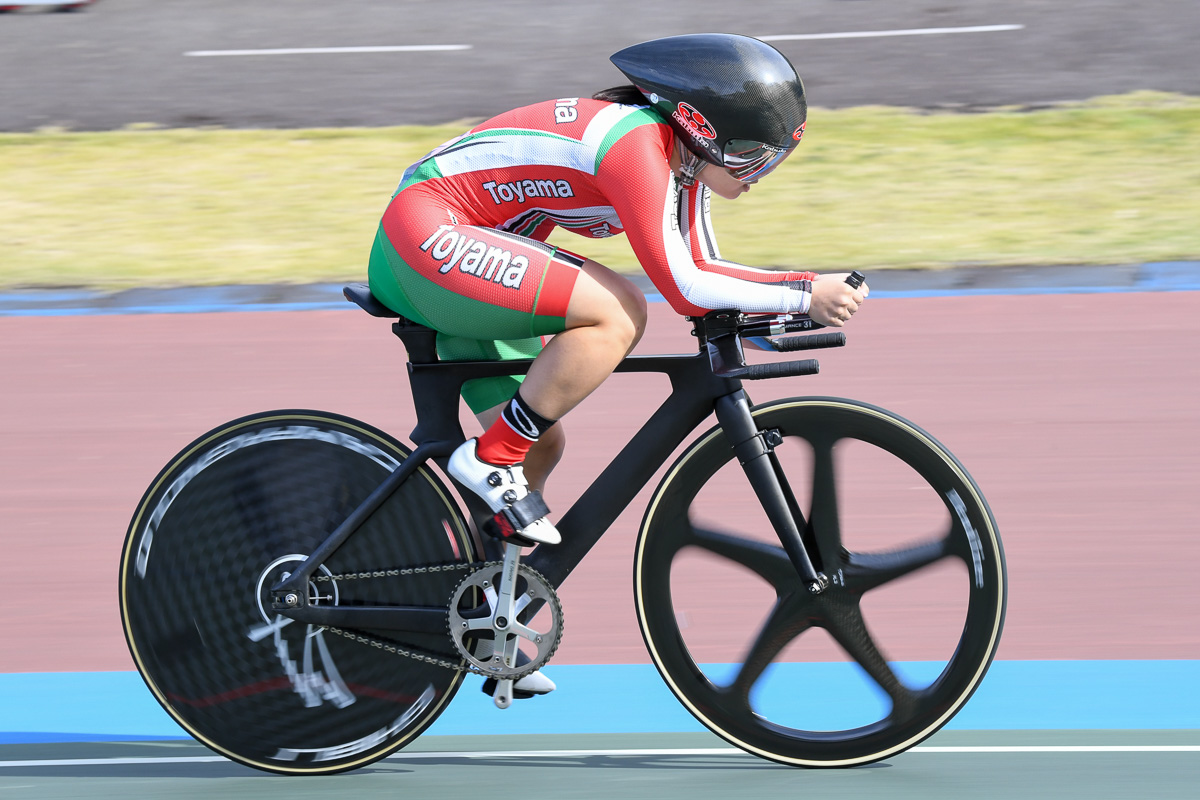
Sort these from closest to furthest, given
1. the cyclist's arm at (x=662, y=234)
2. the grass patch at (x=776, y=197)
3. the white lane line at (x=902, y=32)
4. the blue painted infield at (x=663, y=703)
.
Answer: the cyclist's arm at (x=662, y=234) → the blue painted infield at (x=663, y=703) → the grass patch at (x=776, y=197) → the white lane line at (x=902, y=32)

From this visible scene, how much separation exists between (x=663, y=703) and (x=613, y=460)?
2.80 ft

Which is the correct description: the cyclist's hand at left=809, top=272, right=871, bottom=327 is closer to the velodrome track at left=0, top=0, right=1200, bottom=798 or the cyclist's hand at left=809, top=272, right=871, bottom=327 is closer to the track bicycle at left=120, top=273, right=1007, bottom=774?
the track bicycle at left=120, top=273, right=1007, bottom=774

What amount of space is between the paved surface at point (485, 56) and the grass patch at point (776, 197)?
1.82 feet

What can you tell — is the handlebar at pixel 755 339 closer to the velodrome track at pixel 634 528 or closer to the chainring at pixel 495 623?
the chainring at pixel 495 623

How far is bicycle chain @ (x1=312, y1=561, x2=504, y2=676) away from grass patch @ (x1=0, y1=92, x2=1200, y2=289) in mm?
5296

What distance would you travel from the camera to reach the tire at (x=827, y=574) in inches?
128

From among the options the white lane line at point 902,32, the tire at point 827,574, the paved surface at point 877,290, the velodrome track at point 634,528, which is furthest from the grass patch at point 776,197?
the tire at point 827,574

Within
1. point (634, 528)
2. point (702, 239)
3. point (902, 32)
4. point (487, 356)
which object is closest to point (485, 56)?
point (902, 32)

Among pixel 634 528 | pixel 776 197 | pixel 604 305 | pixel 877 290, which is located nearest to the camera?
pixel 604 305

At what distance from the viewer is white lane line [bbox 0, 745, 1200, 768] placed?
140 inches

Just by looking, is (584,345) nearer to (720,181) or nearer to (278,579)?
(720,181)

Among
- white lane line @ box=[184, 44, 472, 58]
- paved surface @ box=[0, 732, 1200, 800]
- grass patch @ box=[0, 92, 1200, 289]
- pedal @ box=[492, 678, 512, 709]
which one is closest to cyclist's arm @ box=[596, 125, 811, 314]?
pedal @ box=[492, 678, 512, 709]

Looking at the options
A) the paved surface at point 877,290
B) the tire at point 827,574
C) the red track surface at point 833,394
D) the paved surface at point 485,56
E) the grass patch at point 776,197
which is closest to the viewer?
the tire at point 827,574

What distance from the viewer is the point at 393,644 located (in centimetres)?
341
